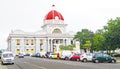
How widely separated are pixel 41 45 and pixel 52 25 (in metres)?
10.2

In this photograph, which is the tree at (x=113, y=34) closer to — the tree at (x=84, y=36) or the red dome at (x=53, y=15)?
the tree at (x=84, y=36)

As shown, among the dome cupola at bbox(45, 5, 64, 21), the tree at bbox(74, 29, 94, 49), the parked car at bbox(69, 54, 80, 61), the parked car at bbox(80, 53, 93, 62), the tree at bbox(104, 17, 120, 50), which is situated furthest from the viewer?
the dome cupola at bbox(45, 5, 64, 21)

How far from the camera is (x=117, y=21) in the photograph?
78.8 metres

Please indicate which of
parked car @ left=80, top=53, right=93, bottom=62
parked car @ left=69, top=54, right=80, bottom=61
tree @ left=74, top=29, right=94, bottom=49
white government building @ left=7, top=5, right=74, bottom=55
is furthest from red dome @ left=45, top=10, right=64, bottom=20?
parked car @ left=80, top=53, right=93, bottom=62

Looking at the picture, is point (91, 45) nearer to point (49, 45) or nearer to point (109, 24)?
point (109, 24)

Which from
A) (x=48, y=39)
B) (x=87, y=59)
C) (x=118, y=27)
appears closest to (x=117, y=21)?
(x=118, y=27)

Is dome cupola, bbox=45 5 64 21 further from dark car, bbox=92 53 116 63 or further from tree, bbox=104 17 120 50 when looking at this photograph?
dark car, bbox=92 53 116 63

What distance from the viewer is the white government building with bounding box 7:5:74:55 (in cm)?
16588

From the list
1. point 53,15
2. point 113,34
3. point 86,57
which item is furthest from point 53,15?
point 86,57

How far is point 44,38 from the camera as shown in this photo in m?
169

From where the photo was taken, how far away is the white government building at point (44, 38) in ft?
544

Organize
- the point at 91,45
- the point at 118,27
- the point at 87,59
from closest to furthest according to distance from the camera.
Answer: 1. the point at 87,59
2. the point at 118,27
3. the point at 91,45

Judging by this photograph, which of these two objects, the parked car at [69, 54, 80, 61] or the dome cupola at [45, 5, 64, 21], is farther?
the dome cupola at [45, 5, 64, 21]

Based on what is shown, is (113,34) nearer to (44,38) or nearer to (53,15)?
(44,38)
